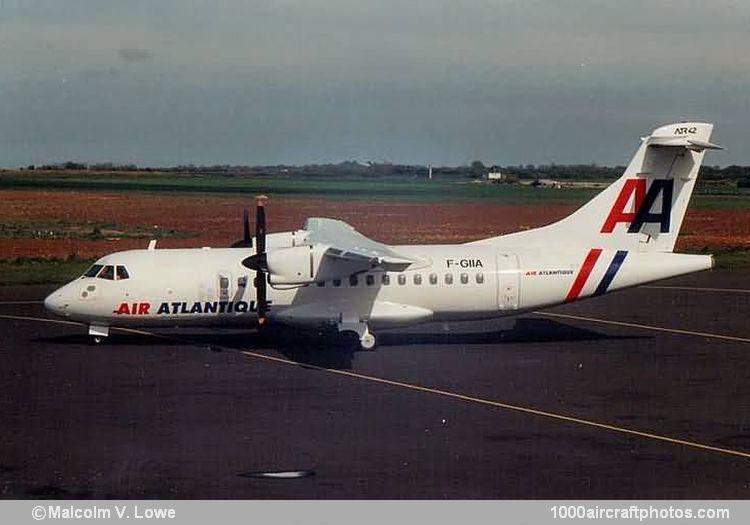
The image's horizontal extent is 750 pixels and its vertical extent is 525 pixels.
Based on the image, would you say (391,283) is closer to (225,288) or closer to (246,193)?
(225,288)

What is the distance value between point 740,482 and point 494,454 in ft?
13.4

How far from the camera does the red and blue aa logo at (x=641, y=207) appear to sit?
3152cm

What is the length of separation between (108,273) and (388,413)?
12.1 meters

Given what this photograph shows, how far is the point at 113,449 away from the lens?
19297 millimetres

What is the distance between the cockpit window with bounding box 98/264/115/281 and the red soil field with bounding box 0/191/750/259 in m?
27.8

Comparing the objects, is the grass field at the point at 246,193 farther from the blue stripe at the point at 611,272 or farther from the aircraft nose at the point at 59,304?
the blue stripe at the point at 611,272

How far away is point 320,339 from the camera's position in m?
32.8

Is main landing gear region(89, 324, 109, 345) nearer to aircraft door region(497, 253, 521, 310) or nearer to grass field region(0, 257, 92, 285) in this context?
aircraft door region(497, 253, 521, 310)

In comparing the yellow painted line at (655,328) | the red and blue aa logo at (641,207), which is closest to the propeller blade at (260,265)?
the red and blue aa logo at (641,207)

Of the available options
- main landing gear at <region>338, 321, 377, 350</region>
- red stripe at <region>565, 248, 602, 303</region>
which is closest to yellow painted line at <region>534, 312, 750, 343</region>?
red stripe at <region>565, 248, 602, 303</region>

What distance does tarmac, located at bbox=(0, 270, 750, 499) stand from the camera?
17062 millimetres

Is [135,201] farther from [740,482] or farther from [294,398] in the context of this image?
[740,482]

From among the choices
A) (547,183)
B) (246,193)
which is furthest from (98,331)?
(547,183)

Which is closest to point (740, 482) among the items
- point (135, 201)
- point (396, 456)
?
point (396, 456)
